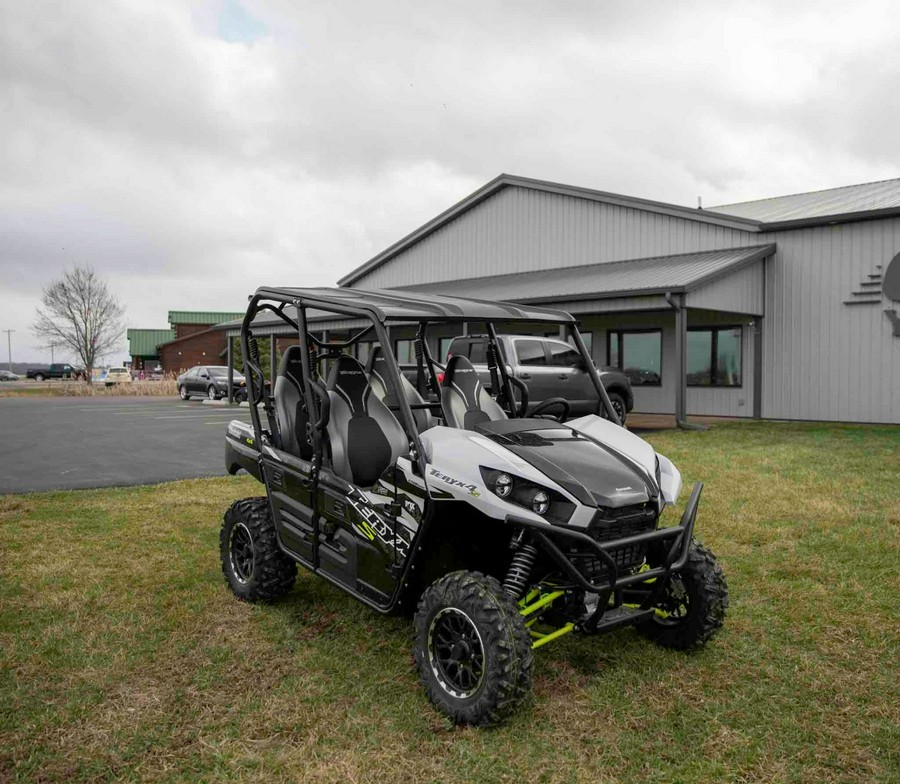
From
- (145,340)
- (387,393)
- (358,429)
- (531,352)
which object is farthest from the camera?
(145,340)

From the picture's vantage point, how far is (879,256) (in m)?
15.4

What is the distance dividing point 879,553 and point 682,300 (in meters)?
9.54

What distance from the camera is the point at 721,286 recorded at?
15742 mm

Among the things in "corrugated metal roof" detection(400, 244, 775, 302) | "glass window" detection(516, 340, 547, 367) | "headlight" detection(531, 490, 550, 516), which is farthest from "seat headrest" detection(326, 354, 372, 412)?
"corrugated metal roof" detection(400, 244, 775, 302)

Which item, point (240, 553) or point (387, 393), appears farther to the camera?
point (387, 393)

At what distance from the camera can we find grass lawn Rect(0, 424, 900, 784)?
9.84 ft

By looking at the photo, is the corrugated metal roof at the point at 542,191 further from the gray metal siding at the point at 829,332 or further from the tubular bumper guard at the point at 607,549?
the tubular bumper guard at the point at 607,549

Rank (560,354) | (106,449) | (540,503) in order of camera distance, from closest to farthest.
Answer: (540,503) → (106,449) → (560,354)

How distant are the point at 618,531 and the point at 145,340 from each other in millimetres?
75059

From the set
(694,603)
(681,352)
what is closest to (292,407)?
(694,603)

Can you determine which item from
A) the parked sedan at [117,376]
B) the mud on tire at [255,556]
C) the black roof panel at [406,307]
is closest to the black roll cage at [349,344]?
the black roof panel at [406,307]

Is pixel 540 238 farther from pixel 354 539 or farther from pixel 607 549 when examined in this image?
pixel 607 549

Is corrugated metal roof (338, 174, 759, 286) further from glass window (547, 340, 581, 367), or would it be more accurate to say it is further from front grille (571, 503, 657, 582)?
front grille (571, 503, 657, 582)

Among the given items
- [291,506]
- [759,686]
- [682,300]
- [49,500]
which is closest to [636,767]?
[759,686]
